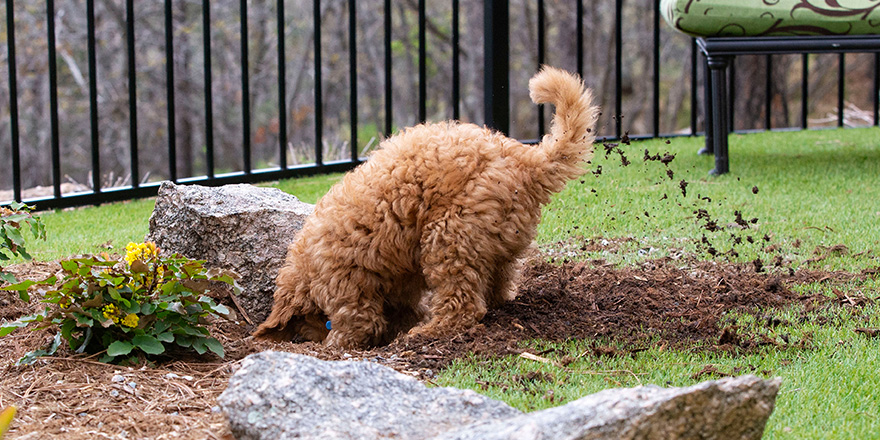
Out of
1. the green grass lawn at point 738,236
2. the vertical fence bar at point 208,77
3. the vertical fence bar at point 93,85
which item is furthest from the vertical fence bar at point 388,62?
the vertical fence bar at point 93,85

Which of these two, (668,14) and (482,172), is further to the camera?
(668,14)

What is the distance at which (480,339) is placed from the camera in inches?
131

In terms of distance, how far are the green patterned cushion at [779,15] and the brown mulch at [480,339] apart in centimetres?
246

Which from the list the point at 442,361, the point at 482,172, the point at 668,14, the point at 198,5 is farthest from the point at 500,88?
the point at 198,5

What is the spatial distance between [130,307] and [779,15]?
503cm

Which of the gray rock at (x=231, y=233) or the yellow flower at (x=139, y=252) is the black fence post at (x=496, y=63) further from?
the yellow flower at (x=139, y=252)

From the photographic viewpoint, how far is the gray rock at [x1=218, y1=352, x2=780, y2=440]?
1812mm

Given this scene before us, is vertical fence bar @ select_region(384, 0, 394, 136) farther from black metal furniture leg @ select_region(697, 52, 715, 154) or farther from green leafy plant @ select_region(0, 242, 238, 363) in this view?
green leafy plant @ select_region(0, 242, 238, 363)

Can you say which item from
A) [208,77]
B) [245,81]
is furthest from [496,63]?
[208,77]

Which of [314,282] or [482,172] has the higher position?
[482,172]

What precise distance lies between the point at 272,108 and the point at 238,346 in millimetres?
18278

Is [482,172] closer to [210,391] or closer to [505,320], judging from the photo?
[505,320]

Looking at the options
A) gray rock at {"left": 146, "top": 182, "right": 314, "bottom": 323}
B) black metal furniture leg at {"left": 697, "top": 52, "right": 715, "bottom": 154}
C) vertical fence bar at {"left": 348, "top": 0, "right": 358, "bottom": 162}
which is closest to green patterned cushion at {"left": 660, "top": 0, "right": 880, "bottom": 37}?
black metal furniture leg at {"left": 697, "top": 52, "right": 715, "bottom": 154}

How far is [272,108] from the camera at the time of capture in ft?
69.6
